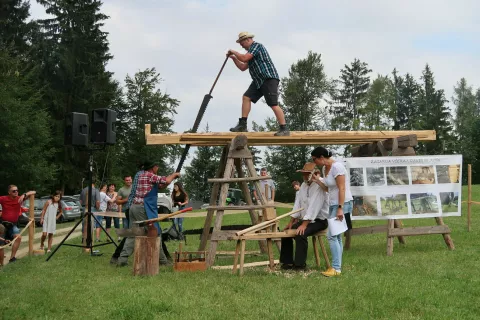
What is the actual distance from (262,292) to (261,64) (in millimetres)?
4129

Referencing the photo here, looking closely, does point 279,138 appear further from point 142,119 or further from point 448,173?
point 142,119

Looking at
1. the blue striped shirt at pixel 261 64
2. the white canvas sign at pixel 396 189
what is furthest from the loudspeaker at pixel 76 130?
the white canvas sign at pixel 396 189

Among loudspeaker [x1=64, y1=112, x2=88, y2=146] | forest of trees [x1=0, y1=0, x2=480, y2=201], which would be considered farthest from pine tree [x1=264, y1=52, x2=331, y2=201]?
loudspeaker [x1=64, y1=112, x2=88, y2=146]

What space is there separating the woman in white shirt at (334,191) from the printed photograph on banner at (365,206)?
84.0 inches

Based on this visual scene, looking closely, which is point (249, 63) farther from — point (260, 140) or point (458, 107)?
point (458, 107)

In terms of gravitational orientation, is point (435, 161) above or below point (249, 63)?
below

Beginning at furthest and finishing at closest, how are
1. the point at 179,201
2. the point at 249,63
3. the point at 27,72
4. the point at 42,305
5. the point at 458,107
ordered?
the point at 458,107 < the point at 27,72 < the point at 179,201 < the point at 249,63 < the point at 42,305

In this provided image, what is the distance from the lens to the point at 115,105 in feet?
141

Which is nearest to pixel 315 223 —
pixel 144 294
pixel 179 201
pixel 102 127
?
pixel 144 294

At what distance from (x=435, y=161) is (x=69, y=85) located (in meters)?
31.1

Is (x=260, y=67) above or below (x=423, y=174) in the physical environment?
above

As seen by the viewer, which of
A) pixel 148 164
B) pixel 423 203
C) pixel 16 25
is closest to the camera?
pixel 148 164

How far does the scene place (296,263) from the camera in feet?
26.3

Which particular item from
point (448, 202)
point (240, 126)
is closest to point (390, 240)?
point (448, 202)
